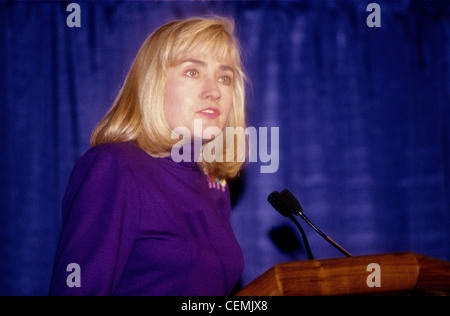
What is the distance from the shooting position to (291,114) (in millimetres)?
2385

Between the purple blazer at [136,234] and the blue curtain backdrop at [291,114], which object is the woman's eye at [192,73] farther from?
the blue curtain backdrop at [291,114]

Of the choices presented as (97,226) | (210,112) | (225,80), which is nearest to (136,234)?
(97,226)

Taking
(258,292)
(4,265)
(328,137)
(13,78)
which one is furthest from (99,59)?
(258,292)

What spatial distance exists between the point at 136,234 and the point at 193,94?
0.40 meters

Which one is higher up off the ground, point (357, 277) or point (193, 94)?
point (193, 94)

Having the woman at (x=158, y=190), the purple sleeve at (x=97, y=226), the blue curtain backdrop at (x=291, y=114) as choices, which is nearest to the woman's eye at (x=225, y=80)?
the woman at (x=158, y=190)

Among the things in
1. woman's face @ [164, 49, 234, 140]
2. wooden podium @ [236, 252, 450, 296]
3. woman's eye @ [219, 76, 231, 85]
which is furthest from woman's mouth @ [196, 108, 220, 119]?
wooden podium @ [236, 252, 450, 296]

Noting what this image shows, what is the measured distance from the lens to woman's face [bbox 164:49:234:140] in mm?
1069

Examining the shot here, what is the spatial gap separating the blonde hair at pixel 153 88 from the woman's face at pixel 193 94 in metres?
0.02

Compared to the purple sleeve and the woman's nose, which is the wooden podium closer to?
the purple sleeve

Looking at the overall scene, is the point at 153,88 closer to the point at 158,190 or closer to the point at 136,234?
the point at 158,190

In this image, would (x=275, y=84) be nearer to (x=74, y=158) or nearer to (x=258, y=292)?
(x=74, y=158)

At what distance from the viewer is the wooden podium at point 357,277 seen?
1.88 feet

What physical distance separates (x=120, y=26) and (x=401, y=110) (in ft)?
5.63
